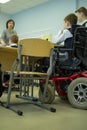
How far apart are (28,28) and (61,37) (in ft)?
16.8

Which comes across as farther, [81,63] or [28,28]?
[28,28]

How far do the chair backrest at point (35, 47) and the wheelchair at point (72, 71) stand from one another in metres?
0.34

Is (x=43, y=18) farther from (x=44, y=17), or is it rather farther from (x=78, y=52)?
(x=78, y=52)

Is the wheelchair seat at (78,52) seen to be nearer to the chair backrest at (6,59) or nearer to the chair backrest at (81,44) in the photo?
the chair backrest at (81,44)

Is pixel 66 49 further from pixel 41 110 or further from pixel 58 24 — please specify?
pixel 58 24

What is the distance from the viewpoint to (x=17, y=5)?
25.6ft

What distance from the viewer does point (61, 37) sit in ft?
9.81

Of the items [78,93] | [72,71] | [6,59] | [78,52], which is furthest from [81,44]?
[6,59]

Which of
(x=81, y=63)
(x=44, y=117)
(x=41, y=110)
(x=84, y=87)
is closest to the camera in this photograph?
(x=44, y=117)

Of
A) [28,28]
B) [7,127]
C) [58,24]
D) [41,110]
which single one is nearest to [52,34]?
[58,24]

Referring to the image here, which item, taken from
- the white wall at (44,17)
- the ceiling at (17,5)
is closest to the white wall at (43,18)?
the white wall at (44,17)

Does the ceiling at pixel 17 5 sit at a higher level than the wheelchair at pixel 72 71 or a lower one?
higher

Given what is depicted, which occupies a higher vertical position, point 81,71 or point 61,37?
point 61,37

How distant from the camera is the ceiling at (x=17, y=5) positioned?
7.37 metres
